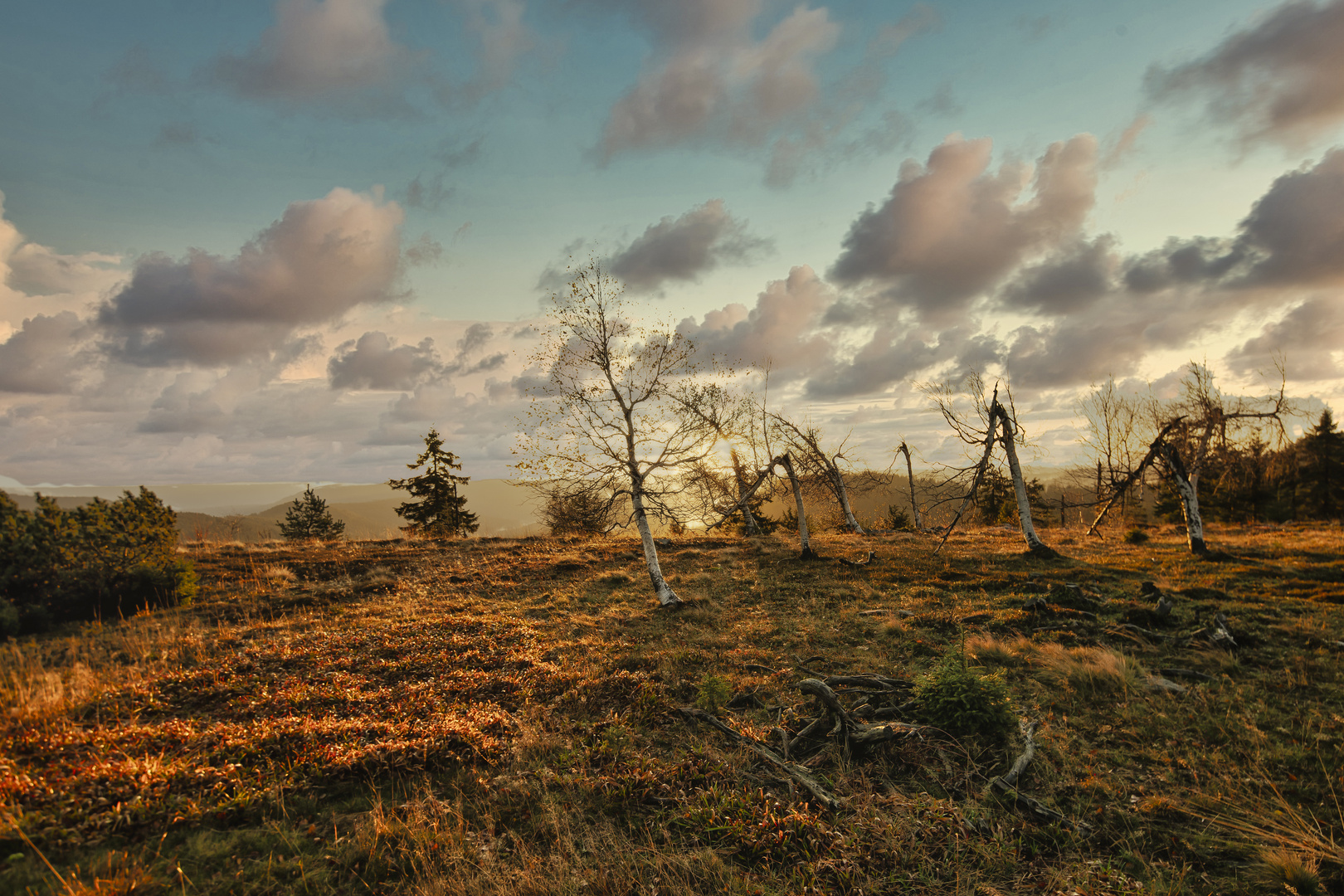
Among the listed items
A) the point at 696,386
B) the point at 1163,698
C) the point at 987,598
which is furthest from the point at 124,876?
the point at 987,598

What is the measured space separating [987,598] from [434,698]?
14.8 m

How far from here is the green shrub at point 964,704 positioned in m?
7.09

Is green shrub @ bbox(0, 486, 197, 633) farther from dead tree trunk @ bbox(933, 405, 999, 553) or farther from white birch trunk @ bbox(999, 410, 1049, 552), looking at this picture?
white birch trunk @ bbox(999, 410, 1049, 552)

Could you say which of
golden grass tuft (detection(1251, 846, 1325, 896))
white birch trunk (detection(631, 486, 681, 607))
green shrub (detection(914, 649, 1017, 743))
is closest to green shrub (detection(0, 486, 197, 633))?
white birch trunk (detection(631, 486, 681, 607))

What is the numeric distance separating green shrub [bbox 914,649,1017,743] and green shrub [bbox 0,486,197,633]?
780 inches

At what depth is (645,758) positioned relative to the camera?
6965 mm

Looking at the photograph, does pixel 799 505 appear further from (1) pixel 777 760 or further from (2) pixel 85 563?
(2) pixel 85 563

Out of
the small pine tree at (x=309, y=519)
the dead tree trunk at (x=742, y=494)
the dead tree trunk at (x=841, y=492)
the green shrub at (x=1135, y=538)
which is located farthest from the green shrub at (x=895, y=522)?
the small pine tree at (x=309, y=519)

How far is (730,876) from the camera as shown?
15.5 ft

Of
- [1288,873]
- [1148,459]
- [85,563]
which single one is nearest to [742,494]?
[1148,459]

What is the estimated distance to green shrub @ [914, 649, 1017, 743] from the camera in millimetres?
7090

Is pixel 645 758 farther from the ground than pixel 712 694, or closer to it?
closer to it

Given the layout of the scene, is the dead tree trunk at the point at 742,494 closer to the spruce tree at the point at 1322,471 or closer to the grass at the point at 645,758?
the grass at the point at 645,758

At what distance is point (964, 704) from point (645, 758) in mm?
4655
